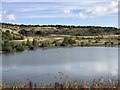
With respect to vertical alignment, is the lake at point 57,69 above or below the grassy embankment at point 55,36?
below

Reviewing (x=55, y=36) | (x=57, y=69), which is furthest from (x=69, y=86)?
(x=55, y=36)

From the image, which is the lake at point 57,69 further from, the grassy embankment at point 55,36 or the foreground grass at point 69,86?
the grassy embankment at point 55,36

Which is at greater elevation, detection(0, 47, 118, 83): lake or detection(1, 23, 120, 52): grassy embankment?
detection(1, 23, 120, 52): grassy embankment

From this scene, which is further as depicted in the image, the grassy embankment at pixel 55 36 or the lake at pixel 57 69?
the grassy embankment at pixel 55 36

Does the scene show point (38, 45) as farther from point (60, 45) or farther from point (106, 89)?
point (106, 89)

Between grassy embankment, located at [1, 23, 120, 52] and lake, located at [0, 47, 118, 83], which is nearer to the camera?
lake, located at [0, 47, 118, 83]

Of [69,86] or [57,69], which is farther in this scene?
[57,69]

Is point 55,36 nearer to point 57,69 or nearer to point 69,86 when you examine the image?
point 57,69

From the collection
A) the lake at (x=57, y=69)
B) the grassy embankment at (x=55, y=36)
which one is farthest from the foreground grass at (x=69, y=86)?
the grassy embankment at (x=55, y=36)

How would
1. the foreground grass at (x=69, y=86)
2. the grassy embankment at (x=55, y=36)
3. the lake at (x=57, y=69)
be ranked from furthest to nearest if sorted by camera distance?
the grassy embankment at (x=55, y=36) < the lake at (x=57, y=69) < the foreground grass at (x=69, y=86)

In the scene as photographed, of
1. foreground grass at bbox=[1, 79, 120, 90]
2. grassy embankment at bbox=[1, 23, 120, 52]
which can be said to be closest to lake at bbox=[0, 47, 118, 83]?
foreground grass at bbox=[1, 79, 120, 90]

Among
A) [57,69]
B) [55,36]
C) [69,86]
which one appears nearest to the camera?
[69,86]

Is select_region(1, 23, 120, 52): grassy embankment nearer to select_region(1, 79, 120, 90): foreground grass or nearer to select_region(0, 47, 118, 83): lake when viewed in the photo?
select_region(0, 47, 118, 83): lake

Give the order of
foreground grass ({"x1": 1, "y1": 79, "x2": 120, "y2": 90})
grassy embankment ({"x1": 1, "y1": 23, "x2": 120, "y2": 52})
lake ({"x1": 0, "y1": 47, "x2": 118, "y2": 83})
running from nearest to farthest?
→ foreground grass ({"x1": 1, "y1": 79, "x2": 120, "y2": 90})
lake ({"x1": 0, "y1": 47, "x2": 118, "y2": 83})
grassy embankment ({"x1": 1, "y1": 23, "x2": 120, "y2": 52})
